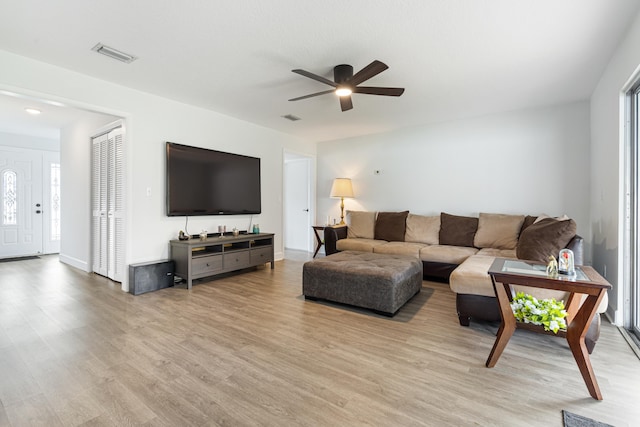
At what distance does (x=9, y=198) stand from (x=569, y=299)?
869 centimetres

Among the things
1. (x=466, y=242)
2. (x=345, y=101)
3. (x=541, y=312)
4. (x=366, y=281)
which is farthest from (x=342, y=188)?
(x=541, y=312)

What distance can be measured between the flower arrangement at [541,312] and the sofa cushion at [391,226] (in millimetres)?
2949

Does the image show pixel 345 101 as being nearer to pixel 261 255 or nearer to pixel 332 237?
pixel 332 237

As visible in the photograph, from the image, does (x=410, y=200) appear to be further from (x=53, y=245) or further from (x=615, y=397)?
(x=53, y=245)

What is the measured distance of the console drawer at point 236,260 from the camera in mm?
4250

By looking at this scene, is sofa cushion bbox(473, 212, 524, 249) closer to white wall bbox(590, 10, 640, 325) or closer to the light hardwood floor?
white wall bbox(590, 10, 640, 325)

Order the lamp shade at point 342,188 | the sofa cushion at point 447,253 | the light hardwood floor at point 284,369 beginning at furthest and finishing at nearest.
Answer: the lamp shade at point 342,188 < the sofa cushion at point 447,253 < the light hardwood floor at point 284,369

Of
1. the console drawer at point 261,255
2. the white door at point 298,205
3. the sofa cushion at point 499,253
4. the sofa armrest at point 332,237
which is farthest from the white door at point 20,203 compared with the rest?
the sofa cushion at point 499,253

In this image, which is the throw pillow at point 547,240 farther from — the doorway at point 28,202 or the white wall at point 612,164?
the doorway at point 28,202

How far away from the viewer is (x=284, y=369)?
196 centimetres

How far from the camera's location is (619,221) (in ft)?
8.55

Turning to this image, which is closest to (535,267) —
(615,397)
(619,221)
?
(615,397)

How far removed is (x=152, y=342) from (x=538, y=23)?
3802 millimetres

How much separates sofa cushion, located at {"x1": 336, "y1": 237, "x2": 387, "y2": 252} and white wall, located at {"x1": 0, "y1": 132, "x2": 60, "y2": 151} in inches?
253
